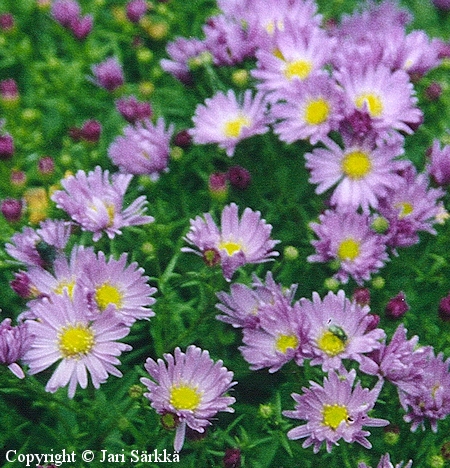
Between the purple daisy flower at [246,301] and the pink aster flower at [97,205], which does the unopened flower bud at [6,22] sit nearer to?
the pink aster flower at [97,205]

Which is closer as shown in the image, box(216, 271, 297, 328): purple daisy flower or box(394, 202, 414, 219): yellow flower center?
box(216, 271, 297, 328): purple daisy flower

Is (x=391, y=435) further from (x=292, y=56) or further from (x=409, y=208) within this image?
(x=292, y=56)

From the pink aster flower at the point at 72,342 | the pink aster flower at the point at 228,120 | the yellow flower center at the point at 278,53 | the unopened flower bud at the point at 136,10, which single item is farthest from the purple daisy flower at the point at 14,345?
the unopened flower bud at the point at 136,10

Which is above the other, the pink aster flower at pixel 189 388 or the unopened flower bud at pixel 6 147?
the unopened flower bud at pixel 6 147

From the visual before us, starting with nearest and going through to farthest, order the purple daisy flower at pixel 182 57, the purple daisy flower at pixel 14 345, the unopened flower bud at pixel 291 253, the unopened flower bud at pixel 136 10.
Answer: the purple daisy flower at pixel 14 345 → the unopened flower bud at pixel 291 253 → the purple daisy flower at pixel 182 57 → the unopened flower bud at pixel 136 10

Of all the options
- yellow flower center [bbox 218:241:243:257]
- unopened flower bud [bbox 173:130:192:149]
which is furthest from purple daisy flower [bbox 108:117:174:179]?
yellow flower center [bbox 218:241:243:257]

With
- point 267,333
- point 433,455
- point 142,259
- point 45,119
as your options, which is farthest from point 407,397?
point 45,119

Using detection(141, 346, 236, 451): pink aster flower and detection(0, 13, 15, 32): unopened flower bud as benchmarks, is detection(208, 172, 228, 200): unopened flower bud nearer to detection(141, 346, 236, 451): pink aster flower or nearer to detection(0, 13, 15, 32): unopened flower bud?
detection(141, 346, 236, 451): pink aster flower

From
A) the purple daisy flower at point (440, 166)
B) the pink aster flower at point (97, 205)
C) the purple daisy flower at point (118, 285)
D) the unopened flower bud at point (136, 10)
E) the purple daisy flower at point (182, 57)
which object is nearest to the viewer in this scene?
the purple daisy flower at point (118, 285)
